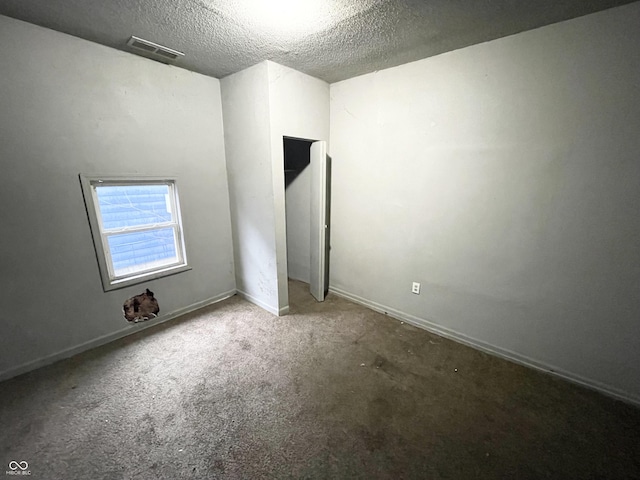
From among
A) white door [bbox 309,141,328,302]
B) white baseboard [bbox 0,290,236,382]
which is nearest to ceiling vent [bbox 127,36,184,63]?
white door [bbox 309,141,328,302]

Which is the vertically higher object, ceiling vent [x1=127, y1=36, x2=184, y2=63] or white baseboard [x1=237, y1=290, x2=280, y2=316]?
ceiling vent [x1=127, y1=36, x2=184, y2=63]

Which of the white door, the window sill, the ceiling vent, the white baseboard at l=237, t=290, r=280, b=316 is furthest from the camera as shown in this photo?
the white baseboard at l=237, t=290, r=280, b=316

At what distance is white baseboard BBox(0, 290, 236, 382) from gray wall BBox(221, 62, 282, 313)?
2.09 feet

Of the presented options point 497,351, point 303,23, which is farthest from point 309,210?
point 497,351

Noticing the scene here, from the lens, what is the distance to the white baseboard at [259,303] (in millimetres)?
2850

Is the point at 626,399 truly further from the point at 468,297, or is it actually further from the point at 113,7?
the point at 113,7

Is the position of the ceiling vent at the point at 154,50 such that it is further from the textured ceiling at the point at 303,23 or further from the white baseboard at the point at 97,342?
the white baseboard at the point at 97,342

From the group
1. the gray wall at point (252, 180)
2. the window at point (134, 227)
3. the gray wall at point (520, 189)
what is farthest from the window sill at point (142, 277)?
the gray wall at point (520, 189)

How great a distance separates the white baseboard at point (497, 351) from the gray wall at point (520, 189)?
15 mm

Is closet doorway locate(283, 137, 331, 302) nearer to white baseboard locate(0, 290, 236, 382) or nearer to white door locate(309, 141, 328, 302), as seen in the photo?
white door locate(309, 141, 328, 302)

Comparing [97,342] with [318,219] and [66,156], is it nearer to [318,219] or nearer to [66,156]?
[66,156]

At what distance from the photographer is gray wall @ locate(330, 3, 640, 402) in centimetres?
163

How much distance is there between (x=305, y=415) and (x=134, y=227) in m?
2.19

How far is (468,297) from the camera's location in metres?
2.31
